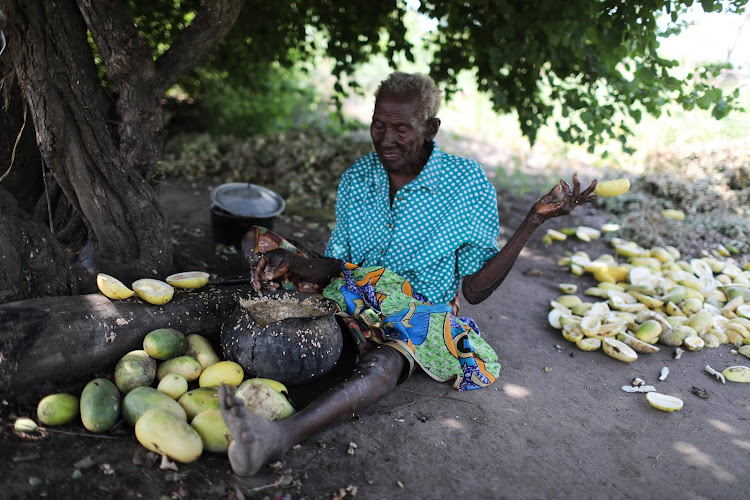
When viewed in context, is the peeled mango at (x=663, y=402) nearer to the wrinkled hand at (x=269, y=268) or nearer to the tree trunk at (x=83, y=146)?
the wrinkled hand at (x=269, y=268)

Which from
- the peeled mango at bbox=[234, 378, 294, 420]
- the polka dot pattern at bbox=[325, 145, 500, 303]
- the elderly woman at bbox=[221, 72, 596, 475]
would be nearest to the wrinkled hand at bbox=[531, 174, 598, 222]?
the elderly woman at bbox=[221, 72, 596, 475]

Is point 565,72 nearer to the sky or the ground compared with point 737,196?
nearer to the sky

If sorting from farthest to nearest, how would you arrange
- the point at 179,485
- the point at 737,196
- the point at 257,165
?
1. the point at 257,165
2. the point at 737,196
3. the point at 179,485

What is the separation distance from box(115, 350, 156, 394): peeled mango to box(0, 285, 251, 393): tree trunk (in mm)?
132

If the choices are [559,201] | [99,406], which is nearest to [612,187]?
[559,201]

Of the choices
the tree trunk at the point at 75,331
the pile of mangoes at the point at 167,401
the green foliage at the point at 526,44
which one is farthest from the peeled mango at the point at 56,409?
the green foliage at the point at 526,44

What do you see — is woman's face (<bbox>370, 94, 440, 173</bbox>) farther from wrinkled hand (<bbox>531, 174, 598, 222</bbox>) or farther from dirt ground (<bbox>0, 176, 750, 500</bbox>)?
dirt ground (<bbox>0, 176, 750, 500</bbox>)

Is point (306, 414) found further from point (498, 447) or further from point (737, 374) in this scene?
point (737, 374)

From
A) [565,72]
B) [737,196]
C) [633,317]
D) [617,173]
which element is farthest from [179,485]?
[617,173]

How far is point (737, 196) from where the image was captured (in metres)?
5.93

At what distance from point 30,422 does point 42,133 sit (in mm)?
1362

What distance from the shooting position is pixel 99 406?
7.44 ft

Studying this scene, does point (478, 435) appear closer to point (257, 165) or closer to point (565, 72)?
point (565, 72)

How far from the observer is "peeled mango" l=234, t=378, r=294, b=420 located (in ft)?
7.55
